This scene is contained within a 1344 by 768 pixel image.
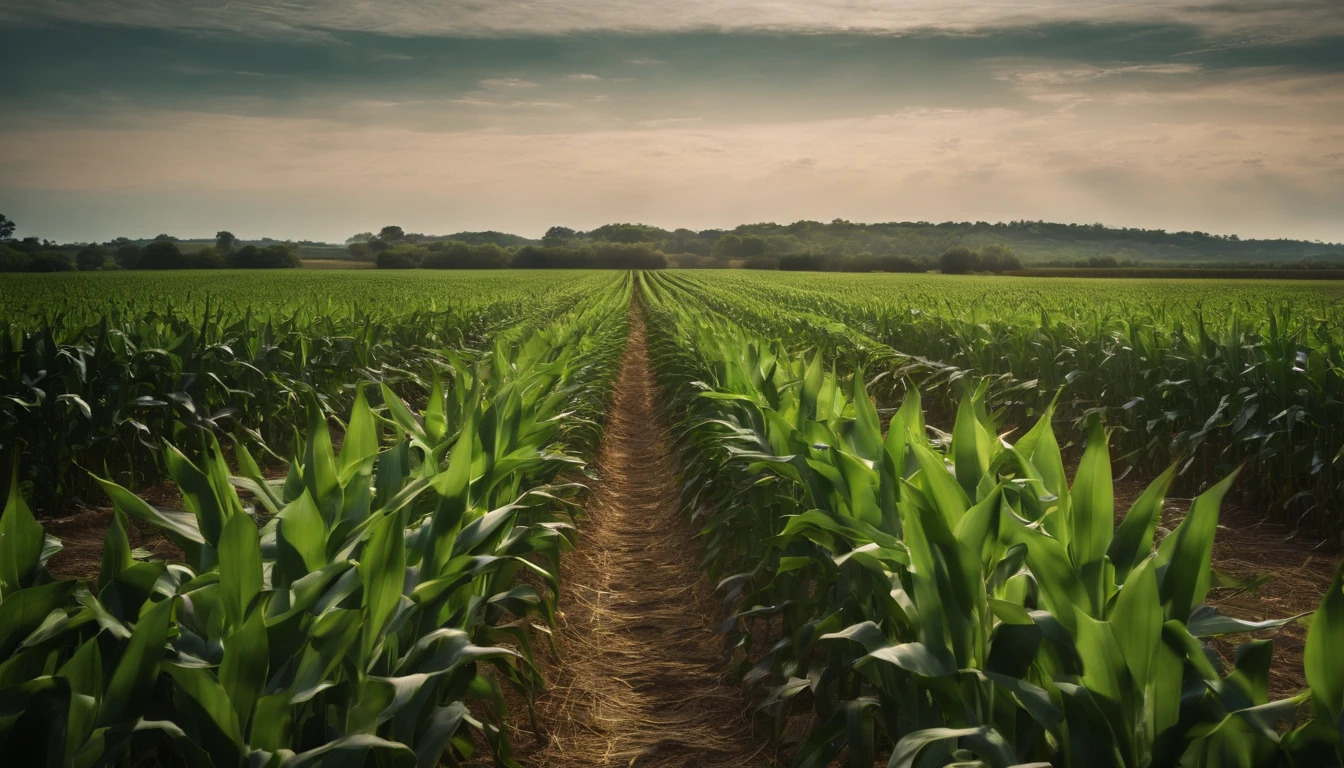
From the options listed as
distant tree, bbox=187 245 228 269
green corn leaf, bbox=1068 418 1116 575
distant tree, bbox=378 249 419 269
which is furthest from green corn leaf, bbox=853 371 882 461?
distant tree, bbox=378 249 419 269

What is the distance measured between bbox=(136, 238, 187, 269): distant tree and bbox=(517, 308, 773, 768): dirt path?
78.2 m

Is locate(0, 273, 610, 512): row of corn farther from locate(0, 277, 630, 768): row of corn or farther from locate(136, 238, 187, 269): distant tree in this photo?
locate(136, 238, 187, 269): distant tree

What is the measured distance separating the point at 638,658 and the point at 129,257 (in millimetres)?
83841

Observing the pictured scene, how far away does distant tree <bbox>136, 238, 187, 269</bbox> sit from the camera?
74.1m

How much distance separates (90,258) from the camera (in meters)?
70.4

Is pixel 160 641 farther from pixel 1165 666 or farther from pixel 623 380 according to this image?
pixel 623 380

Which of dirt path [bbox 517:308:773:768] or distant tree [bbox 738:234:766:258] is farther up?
distant tree [bbox 738:234:766:258]

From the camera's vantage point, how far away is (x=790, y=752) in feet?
11.5

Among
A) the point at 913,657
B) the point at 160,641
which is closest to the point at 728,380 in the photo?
the point at 913,657

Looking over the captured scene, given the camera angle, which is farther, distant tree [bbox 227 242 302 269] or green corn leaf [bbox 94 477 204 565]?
distant tree [bbox 227 242 302 269]

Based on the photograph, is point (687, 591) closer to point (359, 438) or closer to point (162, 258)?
point (359, 438)

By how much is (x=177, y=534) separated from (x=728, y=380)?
4071 millimetres

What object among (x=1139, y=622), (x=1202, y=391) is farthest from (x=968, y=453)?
(x=1202, y=391)

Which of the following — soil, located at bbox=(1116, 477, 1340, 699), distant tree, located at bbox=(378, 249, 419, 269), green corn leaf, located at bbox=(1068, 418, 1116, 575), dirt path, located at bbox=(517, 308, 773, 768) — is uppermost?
distant tree, located at bbox=(378, 249, 419, 269)
